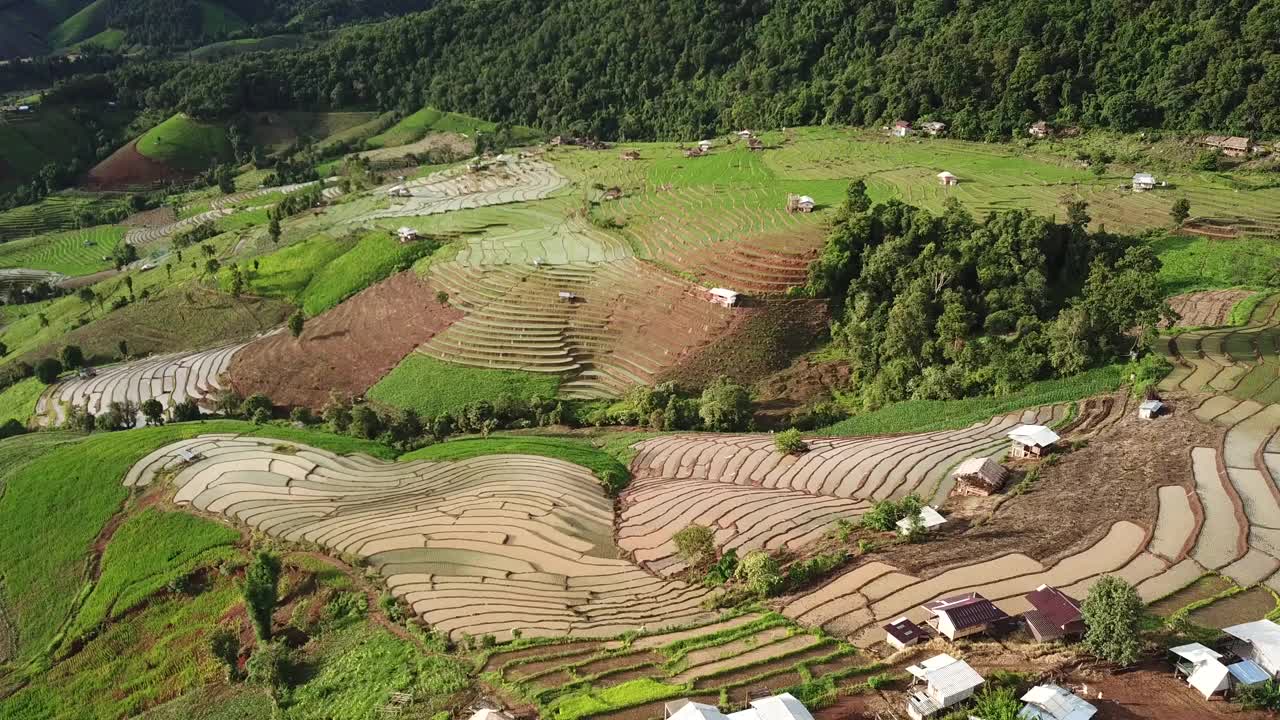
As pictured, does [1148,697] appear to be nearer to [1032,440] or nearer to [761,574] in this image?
[761,574]

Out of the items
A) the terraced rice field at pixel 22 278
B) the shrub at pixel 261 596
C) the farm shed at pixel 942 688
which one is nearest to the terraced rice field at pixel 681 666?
the farm shed at pixel 942 688

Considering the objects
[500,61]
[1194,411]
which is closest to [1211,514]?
[1194,411]

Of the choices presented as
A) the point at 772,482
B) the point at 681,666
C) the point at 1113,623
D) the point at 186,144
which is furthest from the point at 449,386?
the point at 186,144

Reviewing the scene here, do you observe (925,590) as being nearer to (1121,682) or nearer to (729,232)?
(1121,682)

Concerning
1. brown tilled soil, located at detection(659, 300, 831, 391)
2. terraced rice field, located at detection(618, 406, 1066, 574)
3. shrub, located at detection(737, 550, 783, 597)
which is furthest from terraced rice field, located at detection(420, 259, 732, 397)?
shrub, located at detection(737, 550, 783, 597)

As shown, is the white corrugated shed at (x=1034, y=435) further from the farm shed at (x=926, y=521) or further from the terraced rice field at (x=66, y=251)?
the terraced rice field at (x=66, y=251)
